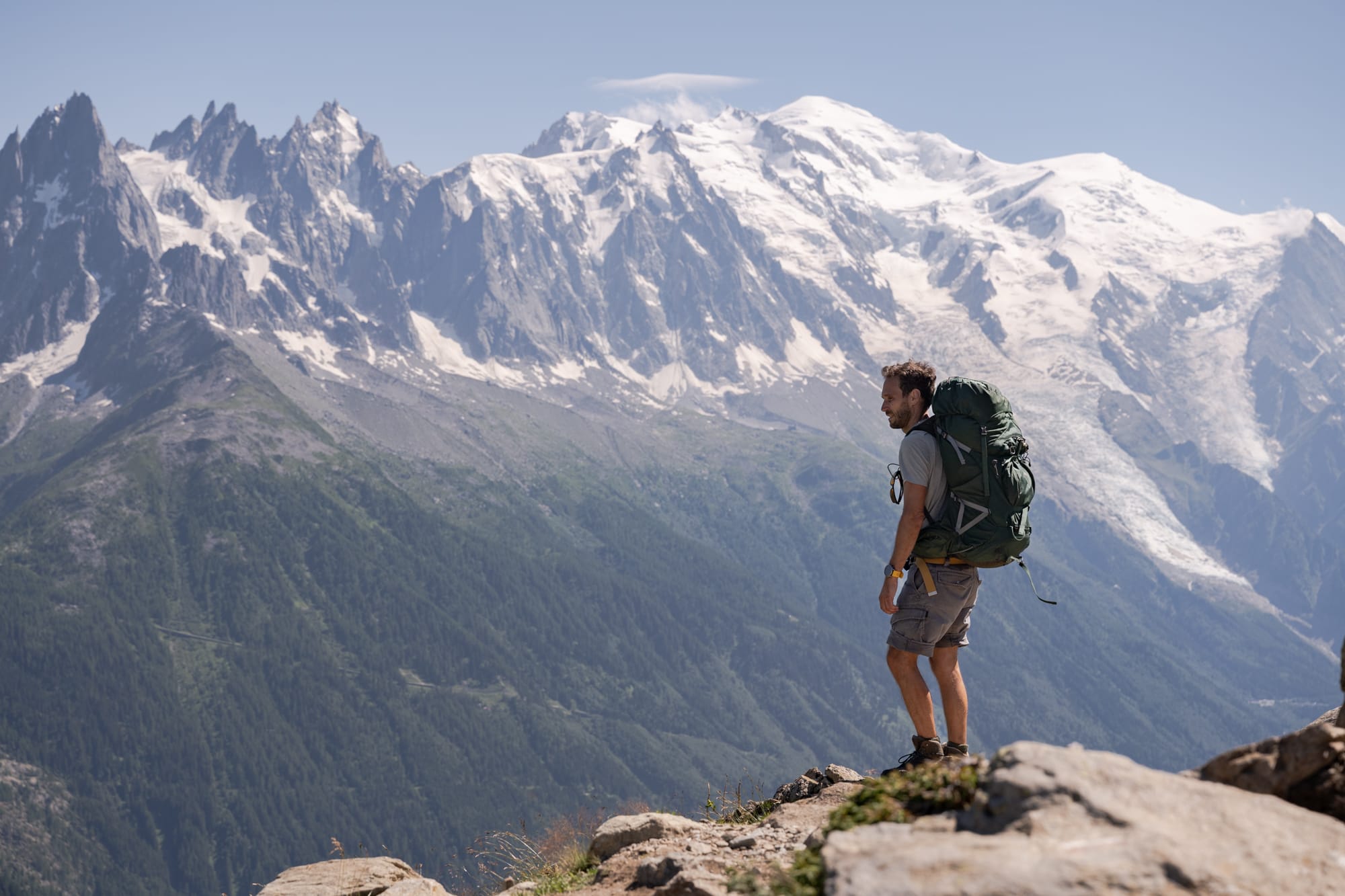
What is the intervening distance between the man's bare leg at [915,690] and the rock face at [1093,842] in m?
5.78

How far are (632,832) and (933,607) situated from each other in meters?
5.36

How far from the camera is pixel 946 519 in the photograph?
49.0ft

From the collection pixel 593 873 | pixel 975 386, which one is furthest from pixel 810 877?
pixel 975 386

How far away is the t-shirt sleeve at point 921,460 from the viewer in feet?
48.3

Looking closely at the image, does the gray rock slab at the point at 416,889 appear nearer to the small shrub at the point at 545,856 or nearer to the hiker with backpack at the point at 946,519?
the small shrub at the point at 545,856

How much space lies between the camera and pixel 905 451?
14859 millimetres

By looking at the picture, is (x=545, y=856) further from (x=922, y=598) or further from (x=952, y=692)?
(x=922, y=598)

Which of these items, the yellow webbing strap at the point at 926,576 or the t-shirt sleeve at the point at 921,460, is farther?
the yellow webbing strap at the point at 926,576

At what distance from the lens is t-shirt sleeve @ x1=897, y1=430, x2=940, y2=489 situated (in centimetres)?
1471

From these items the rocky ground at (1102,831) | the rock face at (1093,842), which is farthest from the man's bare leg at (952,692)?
the rock face at (1093,842)

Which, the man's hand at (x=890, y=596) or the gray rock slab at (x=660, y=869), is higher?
the man's hand at (x=890, y=596)

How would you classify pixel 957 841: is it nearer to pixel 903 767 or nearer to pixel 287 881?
pixel 903 767

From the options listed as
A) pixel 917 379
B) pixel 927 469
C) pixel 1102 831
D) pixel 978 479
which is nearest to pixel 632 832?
pixel 927 469

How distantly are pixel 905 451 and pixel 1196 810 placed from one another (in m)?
6.88
